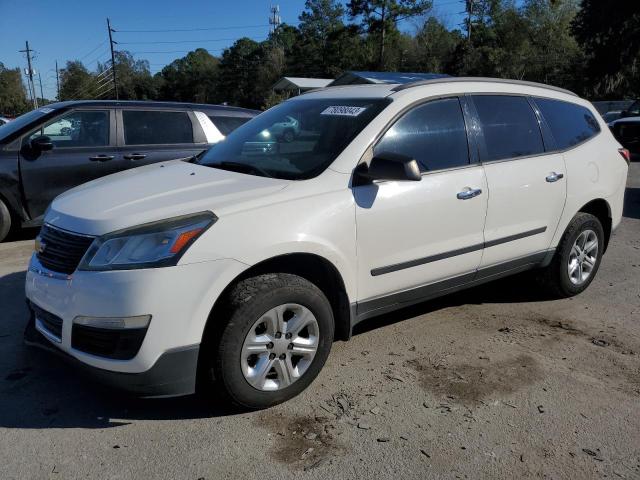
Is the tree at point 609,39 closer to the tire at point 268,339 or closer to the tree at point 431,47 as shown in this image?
the tree at point 431,47

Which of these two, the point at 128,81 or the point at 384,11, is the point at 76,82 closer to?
the point at 128,81

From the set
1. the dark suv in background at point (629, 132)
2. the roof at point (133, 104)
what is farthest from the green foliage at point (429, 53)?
the roof at point (133, 104)

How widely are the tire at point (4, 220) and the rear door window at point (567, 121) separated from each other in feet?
18.9

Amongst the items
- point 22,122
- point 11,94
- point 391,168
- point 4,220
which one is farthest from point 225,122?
point 11,94

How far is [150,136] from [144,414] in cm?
501

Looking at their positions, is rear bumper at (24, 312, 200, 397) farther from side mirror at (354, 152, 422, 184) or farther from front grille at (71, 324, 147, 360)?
side mirror at (354, 152, 422, 184)

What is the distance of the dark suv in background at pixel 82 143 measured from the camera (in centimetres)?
655

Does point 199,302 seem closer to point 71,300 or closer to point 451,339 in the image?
point 71,300

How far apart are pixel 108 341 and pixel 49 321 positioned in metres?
0.50

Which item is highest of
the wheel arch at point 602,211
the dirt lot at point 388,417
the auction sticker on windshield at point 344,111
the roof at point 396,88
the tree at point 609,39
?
the tree at point 609,39

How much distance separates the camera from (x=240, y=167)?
3.67 meters

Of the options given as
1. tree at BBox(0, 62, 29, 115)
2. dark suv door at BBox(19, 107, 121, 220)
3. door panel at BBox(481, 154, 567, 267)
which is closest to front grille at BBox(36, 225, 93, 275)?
door panel at BBox(481, 154, 567, 267)

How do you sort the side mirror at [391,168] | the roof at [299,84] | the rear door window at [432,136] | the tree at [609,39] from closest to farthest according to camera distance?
the side mirror at [391,168] → the rear door window at [432,136] → the tree at [609,39] → the roof at [299,84]

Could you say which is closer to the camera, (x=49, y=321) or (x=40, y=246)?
(x=49, y=321)
